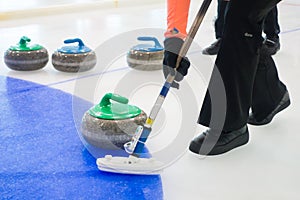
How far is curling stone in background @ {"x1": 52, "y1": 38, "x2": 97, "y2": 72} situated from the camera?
246 cm

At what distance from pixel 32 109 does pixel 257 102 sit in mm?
977

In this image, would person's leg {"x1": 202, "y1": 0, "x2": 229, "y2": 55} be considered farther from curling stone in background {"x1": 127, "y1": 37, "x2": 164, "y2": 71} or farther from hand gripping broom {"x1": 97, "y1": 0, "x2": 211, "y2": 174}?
hand gripping broom {"x1": 97, "y1": 0, "x2": 211, "y2": 174}

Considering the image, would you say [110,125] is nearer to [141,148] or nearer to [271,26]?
[141,148]

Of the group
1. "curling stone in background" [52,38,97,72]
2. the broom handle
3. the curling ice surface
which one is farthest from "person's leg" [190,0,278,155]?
"curling stone in background" [52,38,97,72]

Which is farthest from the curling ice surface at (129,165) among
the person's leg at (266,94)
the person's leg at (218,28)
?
the person's leg at (218,28)

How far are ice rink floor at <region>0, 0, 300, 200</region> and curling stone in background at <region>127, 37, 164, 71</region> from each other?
0.16ft

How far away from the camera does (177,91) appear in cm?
219

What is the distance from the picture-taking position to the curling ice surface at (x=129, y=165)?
1.38 meters

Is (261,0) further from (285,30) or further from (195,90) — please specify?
(285,30)

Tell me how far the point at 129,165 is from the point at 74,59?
4.02ft

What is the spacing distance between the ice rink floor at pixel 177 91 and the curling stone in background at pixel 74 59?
0.05 meters

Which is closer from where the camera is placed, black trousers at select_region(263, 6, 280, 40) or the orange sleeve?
the orange sleeve

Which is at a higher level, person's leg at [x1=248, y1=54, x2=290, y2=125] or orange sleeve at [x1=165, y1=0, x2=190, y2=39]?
orange sleeve at [x1=165, y1=0, x2=190, y2=39]

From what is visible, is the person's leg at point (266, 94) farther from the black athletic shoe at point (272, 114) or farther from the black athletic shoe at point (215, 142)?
the black athletic shoe at point (215, 142)
